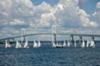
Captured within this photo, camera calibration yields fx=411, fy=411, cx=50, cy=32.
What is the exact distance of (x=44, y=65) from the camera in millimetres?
120312

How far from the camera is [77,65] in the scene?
120500 mm

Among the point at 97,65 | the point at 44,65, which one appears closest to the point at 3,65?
the point at 44,65

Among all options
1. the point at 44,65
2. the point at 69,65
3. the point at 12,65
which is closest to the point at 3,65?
the point at 12,65

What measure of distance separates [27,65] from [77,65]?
48.3 ft

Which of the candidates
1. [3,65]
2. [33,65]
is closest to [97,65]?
[33,65]

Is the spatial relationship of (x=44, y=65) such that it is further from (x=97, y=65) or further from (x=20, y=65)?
(x=97, y=65)

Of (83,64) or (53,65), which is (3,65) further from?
(83,64)

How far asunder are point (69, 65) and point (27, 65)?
1237 centimetres

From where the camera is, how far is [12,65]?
11925 cm

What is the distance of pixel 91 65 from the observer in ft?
390

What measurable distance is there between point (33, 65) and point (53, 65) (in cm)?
587

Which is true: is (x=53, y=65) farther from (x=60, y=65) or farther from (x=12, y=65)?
(x=12, y=65)

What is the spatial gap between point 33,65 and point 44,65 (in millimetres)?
3254

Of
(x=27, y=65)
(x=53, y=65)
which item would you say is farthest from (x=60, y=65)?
(x=27, y=65)
